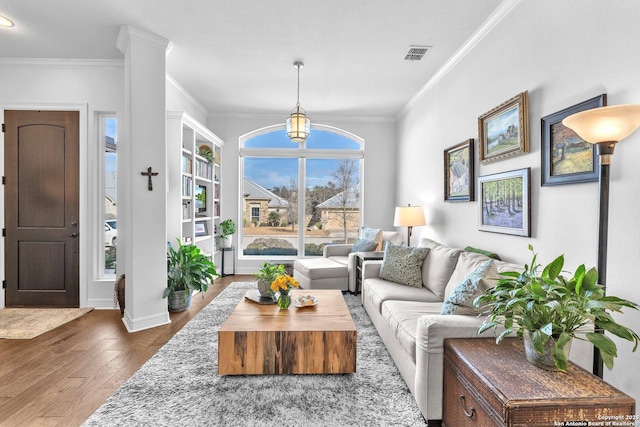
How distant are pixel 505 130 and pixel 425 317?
5.67 feet

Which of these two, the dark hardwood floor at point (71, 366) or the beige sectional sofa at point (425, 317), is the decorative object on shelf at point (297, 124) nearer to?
the beige sectional sofa at point (425, 317)

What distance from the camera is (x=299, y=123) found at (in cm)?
383

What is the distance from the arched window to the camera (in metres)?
6.19

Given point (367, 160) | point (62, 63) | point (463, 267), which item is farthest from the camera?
point (367, 160)

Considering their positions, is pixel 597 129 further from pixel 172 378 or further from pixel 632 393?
pixel 172 378

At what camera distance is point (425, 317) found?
Answer: 1945mm

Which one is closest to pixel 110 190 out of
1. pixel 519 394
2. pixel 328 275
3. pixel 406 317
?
pixel 328 275

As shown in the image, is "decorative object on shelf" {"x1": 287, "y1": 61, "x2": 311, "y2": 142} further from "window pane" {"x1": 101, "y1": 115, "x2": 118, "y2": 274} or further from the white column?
"window pane" {"x1": 101, "y1": 115, "x2": 118, "y2": 274}

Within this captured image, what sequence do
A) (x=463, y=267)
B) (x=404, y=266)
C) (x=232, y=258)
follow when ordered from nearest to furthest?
(x=463, y=267), (x=404, y=266), (x=232, y=258)

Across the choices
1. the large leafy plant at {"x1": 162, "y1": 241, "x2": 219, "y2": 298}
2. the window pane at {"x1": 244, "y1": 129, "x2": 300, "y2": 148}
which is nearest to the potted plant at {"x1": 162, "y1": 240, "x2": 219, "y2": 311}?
the large leafy plant at {"x1": 162, "y1": 241, "x2": 219, "y2": 298}

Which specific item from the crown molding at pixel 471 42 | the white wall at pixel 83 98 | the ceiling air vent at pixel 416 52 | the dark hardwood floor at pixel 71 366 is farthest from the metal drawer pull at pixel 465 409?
the white wall at pixel 83 98

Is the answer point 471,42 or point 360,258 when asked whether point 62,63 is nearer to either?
point 360,258

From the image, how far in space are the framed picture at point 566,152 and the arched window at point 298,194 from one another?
405 cm

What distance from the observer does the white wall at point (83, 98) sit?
12.8 ft
